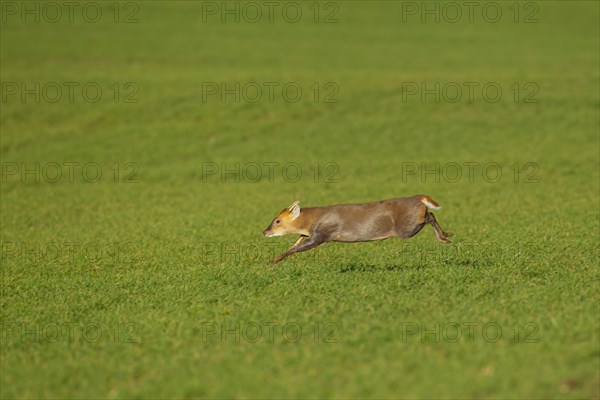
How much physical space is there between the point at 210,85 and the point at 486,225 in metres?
25.0

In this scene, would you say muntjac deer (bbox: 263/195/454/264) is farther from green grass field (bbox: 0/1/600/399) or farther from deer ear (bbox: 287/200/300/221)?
green grass field (bbox: 0/1/600/399)

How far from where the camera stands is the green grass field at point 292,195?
33.8ft

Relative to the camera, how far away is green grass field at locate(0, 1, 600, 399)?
33.8 ft

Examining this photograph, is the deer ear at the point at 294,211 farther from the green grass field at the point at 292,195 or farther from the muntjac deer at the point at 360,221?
the green grass field at the point at 292,195

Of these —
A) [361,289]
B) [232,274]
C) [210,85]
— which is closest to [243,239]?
[232,274]

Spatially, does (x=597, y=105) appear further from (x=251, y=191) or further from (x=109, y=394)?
(x=109, y=394)

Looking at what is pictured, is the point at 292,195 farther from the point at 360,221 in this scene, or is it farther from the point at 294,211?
the point at 360,221

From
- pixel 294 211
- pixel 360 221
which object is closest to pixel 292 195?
pixel 294 211

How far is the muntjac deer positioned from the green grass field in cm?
68

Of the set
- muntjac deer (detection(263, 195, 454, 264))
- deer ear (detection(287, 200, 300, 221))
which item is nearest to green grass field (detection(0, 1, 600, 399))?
muntjac deer (detection(263, 195, 454, 264))

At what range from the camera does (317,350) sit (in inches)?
412

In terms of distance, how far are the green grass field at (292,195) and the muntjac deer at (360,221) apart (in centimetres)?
68

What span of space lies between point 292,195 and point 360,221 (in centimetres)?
1388

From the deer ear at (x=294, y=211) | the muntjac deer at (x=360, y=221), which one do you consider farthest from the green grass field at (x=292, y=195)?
the deer ear at (x=294, y=211)
